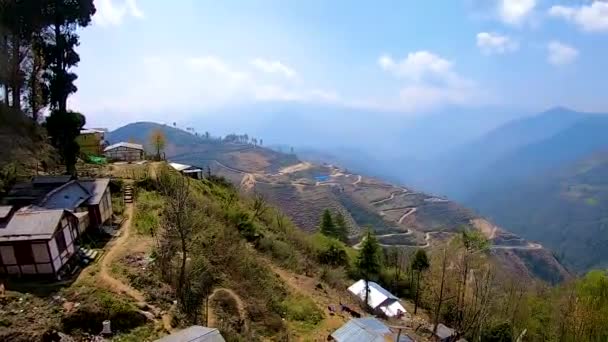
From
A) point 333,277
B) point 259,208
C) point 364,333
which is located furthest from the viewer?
point 259,208

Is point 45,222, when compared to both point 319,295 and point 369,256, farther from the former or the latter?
point 369,256

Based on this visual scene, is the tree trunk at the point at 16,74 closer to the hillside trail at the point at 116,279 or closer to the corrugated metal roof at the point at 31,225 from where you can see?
the hillside trail at the point at 116,279

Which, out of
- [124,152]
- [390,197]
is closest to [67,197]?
[124,152]

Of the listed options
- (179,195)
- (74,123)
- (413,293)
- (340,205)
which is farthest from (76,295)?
(340,205)

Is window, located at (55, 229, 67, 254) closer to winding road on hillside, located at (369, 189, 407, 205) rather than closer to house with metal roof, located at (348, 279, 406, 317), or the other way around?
house with metal roof, located at (348, 279, 406, 317)

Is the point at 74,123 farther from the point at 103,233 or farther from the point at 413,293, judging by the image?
the point at 413,293

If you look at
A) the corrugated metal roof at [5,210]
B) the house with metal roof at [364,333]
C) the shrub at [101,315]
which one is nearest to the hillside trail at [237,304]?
the shrub at [101,315]
